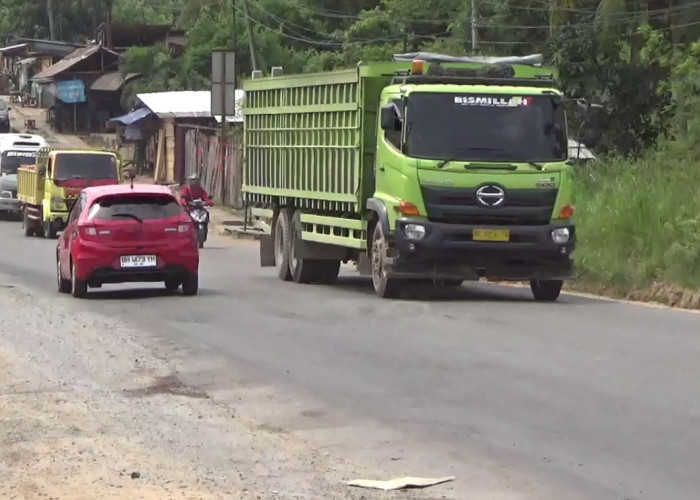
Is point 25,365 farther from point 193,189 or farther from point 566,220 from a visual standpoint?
point 193,189

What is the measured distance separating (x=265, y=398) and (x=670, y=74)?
26372 millimetres

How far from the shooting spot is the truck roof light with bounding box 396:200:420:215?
18531mm

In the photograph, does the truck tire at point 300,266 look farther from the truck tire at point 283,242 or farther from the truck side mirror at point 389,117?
the truck side mirror at point 389,117

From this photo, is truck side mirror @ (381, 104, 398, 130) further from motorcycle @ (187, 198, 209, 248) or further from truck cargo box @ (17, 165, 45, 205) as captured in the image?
truck cargo box @ (17, 165, 45, 205)

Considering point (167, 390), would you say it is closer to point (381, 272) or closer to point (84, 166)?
point (381, 272)

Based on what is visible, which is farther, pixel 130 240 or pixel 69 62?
pixel 69 62

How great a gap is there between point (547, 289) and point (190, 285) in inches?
194

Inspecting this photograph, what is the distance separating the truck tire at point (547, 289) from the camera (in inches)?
762

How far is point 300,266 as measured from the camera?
23.1m

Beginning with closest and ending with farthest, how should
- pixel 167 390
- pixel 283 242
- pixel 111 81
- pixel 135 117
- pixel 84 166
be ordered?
pixel 167 390 < pixel 283 242 < pixel 84 166 < pixel 135 117 < pixel 111 81

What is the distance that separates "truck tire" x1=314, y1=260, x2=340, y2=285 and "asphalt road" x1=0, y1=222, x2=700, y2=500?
234 centimetres

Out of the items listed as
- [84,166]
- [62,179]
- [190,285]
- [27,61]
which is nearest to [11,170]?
[84,166]

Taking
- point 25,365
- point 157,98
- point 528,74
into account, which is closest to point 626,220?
point 528,74

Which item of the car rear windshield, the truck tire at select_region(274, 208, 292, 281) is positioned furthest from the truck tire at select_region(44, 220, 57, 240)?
the car rear windshield
